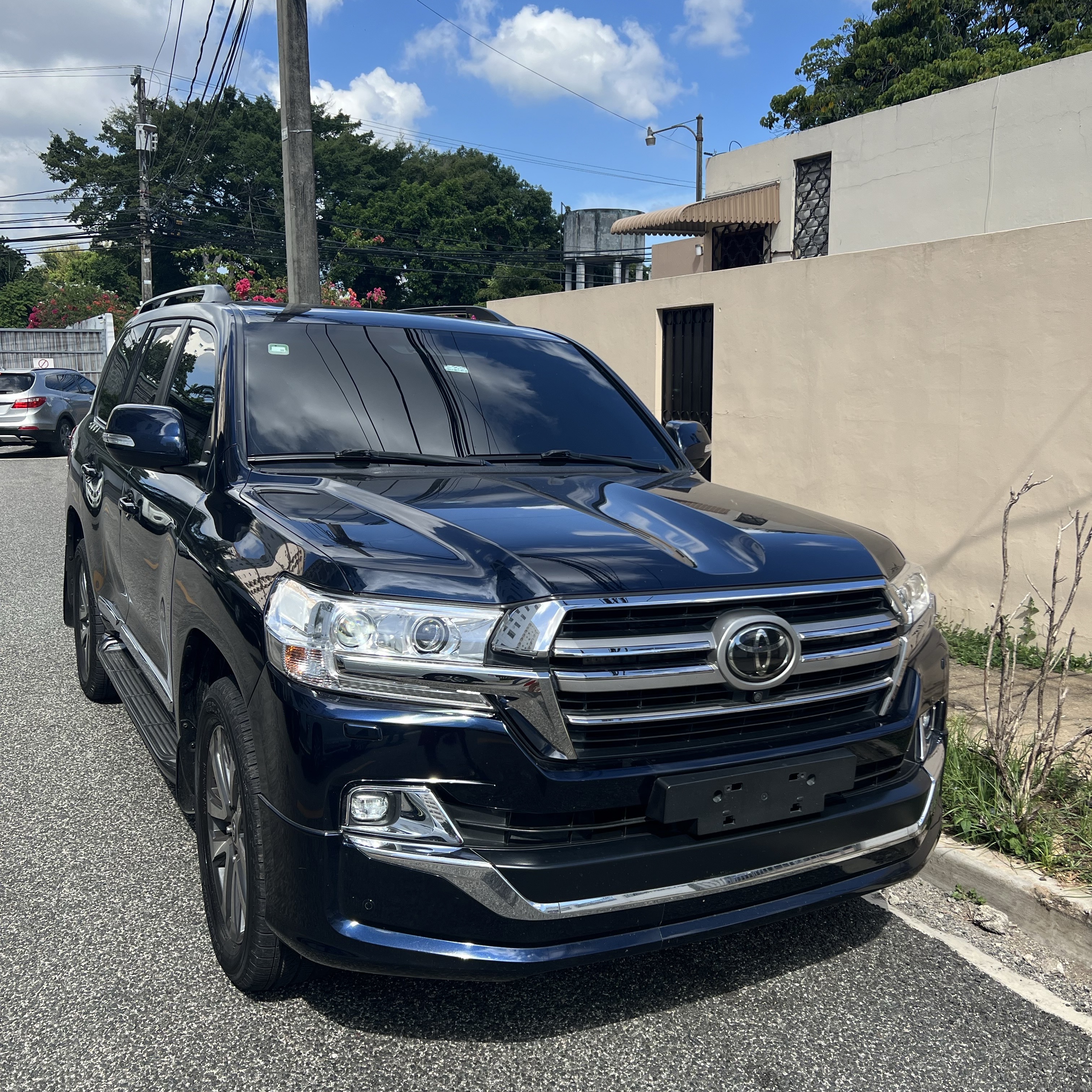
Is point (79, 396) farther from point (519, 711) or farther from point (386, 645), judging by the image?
point (519, 711)

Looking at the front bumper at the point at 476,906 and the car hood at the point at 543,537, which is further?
the car hood at the point at 543,537

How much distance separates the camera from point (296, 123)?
420 inches

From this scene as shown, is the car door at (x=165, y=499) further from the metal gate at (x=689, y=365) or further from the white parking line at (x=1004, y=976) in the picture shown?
the metal gate at (x=689, y=365)

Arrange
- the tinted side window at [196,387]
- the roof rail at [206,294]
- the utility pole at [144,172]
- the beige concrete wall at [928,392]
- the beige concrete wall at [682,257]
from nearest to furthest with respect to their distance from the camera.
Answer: the tinted side window at [196,387], the roof rail at [206,294], the beige concrete wall at [928,392], the beige concrete wall at [682,257], the utility pole at [144,172]

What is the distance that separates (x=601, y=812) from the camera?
2.38 m

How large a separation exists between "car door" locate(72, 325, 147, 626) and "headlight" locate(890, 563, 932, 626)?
3021mm

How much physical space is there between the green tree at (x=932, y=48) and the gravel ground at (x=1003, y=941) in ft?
92.4

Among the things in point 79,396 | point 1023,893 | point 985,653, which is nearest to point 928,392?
point 985,653

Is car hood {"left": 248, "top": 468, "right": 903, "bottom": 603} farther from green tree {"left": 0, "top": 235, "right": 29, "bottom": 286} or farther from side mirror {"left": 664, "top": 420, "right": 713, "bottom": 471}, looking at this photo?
green tree {"left": 0, "top": 235, "right": 29, "bottom": 286}

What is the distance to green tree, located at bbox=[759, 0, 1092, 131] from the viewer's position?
27.8m

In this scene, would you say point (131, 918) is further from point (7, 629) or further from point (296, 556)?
point (7, 629)

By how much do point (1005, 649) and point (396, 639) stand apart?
2518 mm

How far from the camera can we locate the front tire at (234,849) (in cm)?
255

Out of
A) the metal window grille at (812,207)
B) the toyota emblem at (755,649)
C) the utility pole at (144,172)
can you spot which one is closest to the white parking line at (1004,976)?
the toyota emblem at (755,649)
